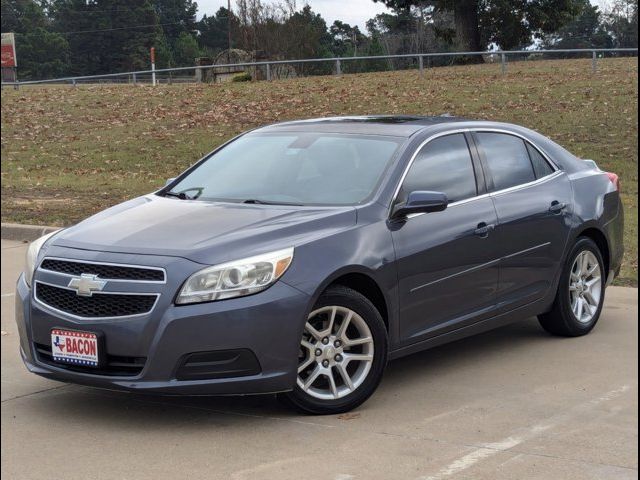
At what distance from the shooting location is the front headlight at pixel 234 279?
5.09 metres

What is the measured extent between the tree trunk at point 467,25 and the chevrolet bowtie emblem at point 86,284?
3001 cm

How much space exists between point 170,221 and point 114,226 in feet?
0.97

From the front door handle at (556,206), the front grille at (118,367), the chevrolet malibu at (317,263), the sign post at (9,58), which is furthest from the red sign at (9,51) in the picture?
the front grille at (118,367)

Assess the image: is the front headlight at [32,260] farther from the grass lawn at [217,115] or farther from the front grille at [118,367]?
the grass lawn at [217,115]

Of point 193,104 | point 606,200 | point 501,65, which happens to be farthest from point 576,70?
point 606,200

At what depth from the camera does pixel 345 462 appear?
4.77 metres

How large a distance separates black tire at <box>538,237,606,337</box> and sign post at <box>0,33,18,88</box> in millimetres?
16796

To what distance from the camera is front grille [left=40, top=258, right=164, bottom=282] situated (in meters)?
5.15

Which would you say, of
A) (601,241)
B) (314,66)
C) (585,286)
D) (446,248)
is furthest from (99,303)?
(314,66)

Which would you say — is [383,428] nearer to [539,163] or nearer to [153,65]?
[539,163]

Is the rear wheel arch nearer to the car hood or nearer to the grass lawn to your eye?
the car hood

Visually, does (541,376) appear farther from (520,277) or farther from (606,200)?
(606,200)

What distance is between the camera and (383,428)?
5.29 metres

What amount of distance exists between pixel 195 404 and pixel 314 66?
76.1 ft
